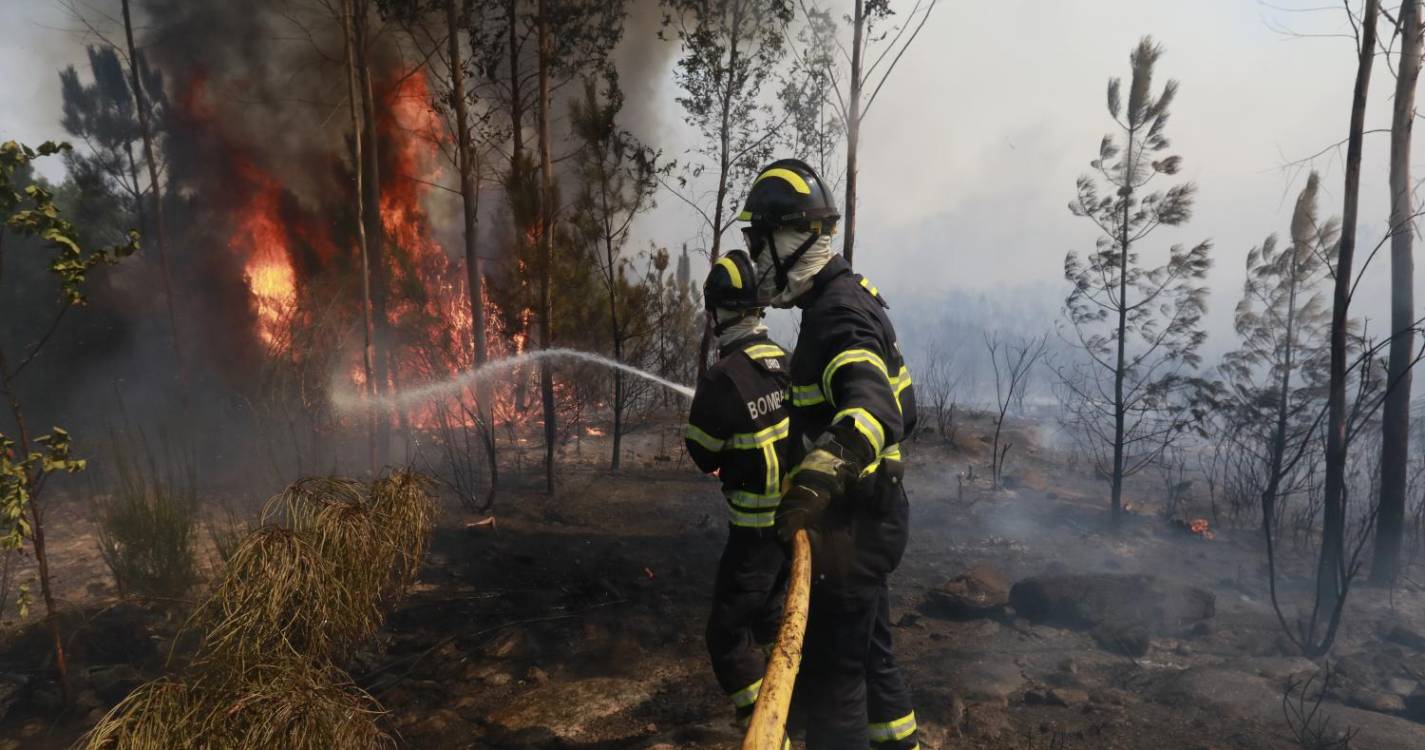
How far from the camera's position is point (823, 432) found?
272cm

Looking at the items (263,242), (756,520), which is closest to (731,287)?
(756,520)

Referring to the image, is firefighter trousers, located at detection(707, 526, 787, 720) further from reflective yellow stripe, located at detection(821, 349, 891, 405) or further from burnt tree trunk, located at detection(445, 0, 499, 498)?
→ burnt tree trunk, located at detection(445, 0, 499, 498)

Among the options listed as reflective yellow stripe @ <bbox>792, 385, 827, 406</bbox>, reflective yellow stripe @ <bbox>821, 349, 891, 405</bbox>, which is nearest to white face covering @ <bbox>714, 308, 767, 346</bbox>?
reflective yellow stripe @ <bbox>792, 385, 827, 406</bbox>

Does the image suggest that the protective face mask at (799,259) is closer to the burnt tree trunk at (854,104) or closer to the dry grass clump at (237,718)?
the dry grass clump at (237,718)

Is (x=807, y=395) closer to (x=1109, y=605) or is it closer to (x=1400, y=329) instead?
(x=1109, y=605)

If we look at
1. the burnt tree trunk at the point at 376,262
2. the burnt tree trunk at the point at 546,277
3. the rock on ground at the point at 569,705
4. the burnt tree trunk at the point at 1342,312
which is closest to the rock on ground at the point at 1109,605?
the burnt tree trunk at the point at 1342,312

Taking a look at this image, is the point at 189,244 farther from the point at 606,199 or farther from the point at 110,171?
the point at 606,199

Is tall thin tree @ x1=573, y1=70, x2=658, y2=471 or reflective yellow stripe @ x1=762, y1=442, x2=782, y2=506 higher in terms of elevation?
tall thin tree @ x1=573, y1=70, x2=658, y2=471

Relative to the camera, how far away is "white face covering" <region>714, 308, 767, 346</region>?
163 inches

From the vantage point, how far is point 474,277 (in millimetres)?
14391

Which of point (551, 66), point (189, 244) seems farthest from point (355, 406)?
point (551, 66)

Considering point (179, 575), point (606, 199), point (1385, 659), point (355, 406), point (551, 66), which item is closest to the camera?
point (179, 575)

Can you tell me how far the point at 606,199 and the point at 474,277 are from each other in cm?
428

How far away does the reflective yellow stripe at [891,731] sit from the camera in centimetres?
331
